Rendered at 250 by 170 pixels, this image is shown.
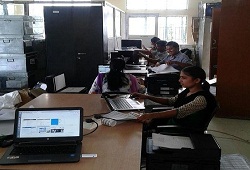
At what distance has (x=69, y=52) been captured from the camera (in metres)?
4.91

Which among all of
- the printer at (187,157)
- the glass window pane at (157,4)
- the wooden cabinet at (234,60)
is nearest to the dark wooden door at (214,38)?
the wooden cabinet at (234,60)

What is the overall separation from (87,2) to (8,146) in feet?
→ 12.0

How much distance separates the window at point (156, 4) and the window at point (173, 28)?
0.35 m

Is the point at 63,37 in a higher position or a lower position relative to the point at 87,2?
lower

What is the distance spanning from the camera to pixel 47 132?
156 centimetres

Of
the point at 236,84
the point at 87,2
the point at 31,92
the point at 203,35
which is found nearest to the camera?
→ the point at 31,92

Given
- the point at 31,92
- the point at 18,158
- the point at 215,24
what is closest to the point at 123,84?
the point at 31,92

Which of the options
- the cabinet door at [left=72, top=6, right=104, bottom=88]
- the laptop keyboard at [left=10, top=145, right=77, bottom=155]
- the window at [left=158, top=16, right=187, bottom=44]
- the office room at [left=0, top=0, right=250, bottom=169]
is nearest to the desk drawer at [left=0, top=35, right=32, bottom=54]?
the office room at [left=0, top=0, right=250, bottom=169]

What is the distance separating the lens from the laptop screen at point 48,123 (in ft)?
5.11

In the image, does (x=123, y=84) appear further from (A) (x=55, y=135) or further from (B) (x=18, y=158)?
(B) (x=18, y=158)

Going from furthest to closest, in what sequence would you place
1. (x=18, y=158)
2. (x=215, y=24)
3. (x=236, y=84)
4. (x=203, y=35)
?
(x=203, y=35)
(x=215, y=24)
(x=236, y=84)
(x=18, y=158)

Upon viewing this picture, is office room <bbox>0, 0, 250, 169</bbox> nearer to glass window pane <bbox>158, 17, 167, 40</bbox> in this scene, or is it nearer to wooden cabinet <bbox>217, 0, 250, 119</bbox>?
wooden cabinet <bbox>217, 0, 250, 119</bbox>

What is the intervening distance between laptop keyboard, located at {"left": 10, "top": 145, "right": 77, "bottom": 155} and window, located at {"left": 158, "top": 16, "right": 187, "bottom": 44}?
27.3 feet

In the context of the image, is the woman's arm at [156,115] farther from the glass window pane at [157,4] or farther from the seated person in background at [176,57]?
the glass window pane at [157,4]
